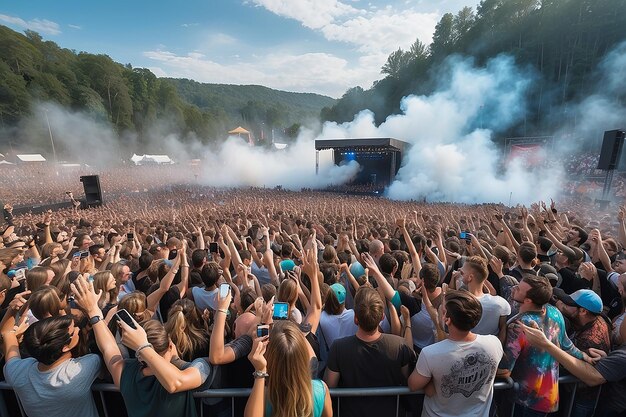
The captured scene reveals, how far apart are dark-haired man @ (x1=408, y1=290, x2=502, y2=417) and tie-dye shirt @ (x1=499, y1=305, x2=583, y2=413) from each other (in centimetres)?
43

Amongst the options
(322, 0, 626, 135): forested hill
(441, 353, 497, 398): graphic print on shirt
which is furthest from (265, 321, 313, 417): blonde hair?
(322, 0, 626, 135): forested hill

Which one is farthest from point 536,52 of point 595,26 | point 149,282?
point 149,282

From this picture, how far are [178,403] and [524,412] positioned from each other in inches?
104

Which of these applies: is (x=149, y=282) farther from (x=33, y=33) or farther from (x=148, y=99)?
(x=33, y=33)

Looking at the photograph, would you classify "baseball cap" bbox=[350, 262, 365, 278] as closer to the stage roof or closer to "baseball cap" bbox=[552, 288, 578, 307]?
"baseball cap" bbox=[552, 288, 578, 307]

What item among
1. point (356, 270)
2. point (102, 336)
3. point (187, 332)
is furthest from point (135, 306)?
point (356, 270)

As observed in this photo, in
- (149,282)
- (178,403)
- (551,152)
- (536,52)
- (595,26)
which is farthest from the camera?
(536,52)

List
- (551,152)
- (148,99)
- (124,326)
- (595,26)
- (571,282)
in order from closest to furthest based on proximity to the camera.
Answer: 1. (124,326)
2. (571,282)
3. (551,152)
4. (595,26)
5. (148,99)

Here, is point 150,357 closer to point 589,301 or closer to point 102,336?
point 102,336

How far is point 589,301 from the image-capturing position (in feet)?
8.36

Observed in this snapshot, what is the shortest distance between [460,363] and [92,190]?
62.2 feet

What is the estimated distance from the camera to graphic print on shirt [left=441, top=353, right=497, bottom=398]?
211cm

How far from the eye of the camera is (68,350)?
7.16 feet

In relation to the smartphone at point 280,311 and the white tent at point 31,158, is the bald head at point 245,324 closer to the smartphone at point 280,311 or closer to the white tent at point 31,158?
the smartphone at point 280,311
